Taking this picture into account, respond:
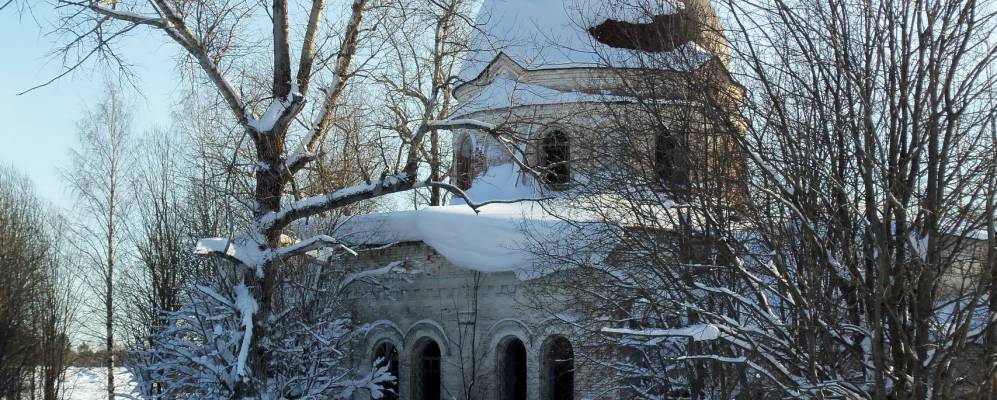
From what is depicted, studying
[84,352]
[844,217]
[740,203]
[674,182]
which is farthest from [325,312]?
[84,352]

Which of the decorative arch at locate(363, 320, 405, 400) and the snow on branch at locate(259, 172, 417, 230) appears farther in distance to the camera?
the decorative arch at locate(363, 320, 405, 400)

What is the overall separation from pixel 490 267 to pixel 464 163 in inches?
198

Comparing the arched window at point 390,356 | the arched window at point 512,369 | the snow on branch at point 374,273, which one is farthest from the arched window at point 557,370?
the arched window at point 390,356

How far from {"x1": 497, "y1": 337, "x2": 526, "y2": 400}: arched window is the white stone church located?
0.06ft

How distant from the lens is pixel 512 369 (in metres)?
19.0

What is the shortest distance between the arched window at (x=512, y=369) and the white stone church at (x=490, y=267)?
2 cm

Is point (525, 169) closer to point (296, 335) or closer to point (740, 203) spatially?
point (740, 203)

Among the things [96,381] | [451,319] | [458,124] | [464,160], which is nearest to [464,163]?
[464,160]

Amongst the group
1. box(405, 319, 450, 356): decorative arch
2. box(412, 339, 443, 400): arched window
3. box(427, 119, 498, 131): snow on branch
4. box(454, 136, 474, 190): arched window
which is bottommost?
box(412, 339, 443, 400): arched window

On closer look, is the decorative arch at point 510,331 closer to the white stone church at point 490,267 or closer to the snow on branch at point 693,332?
the white stone church at point 490,267

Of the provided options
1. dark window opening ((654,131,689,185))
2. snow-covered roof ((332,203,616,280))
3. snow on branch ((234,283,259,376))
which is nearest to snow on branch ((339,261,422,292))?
snow-covered roof ((332,203,616,280))

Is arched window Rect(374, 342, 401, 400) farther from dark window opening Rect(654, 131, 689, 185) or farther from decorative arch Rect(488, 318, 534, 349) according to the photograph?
dark window opening Rect(654, 131, 689, 185)

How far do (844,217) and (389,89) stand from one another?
6.74 metres

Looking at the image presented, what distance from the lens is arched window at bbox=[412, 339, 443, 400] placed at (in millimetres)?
19936
